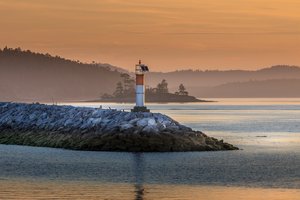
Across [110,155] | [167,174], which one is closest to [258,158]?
[110,155]

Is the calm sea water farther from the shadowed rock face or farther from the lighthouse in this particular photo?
the lighthouse

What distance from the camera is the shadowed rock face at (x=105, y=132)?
47.7 metres

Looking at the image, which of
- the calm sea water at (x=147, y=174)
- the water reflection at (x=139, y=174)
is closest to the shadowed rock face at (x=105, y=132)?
the calm sea water at (x=147, y=174)

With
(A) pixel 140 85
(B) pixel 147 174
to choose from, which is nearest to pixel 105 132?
(A) pixel 140 85

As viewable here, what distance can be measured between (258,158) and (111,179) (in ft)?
46.0

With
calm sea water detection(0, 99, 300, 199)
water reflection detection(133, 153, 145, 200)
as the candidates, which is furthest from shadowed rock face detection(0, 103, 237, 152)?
water reflection detection(133, 153, 145, 200)

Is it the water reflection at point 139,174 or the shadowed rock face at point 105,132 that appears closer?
the water reflection at point 139,174

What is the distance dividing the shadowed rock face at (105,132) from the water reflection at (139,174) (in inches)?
78.3

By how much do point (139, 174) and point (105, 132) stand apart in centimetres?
1148

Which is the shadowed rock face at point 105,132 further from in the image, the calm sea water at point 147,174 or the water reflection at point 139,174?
the water reflection at point 139,174

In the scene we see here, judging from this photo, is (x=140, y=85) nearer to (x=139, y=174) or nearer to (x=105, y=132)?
(x=105, y=132)

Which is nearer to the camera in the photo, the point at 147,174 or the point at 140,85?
the point at 147,174

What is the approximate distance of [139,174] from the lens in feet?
123

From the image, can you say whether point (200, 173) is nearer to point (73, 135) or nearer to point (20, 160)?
point (20, 160)
